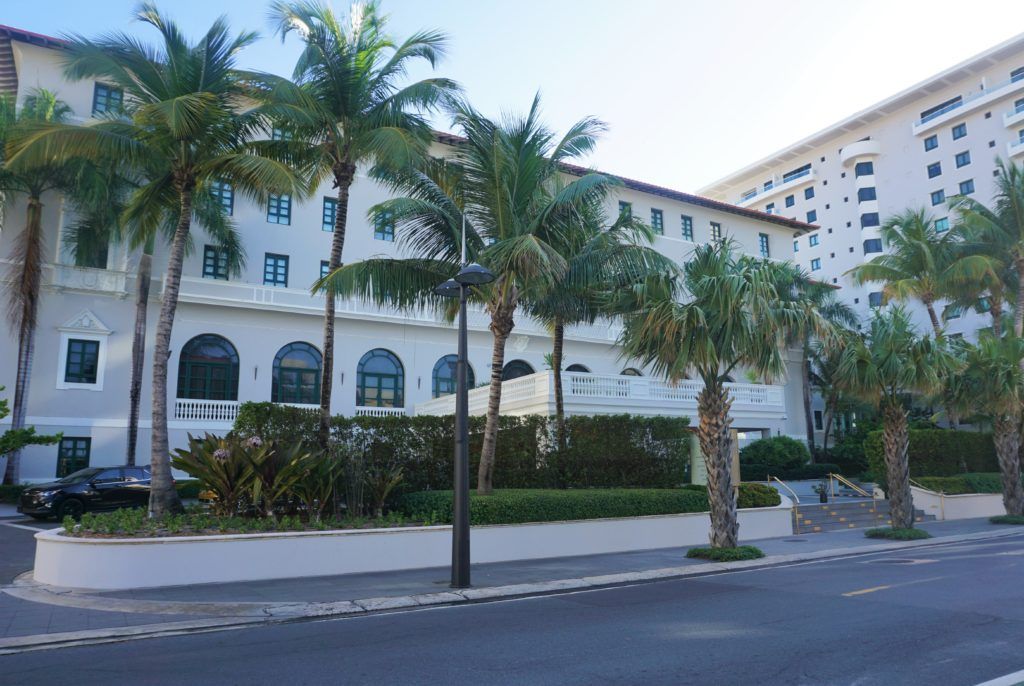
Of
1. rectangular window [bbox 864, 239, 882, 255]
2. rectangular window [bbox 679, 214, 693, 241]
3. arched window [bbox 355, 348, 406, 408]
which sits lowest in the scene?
arched window [bbox 355, 348, 406, 408]

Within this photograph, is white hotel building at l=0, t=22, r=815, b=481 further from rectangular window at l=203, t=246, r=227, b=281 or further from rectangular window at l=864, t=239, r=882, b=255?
rectangular window at l=864, t=239, r=882, b=255

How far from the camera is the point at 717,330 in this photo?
1495 cm

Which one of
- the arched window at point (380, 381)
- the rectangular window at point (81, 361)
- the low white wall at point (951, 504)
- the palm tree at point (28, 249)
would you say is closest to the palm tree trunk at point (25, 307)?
the palm tree at point (28, 249)

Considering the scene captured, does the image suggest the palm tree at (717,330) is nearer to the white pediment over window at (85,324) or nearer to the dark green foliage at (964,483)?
the dark green foliage at (964,483)

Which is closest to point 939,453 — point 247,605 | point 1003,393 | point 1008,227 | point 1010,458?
point 1010,458

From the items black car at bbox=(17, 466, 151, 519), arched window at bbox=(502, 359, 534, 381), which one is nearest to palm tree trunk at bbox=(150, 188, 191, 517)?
black car at bbox=(17, 466, 151, 519)

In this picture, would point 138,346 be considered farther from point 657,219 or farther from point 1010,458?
point 1010,458

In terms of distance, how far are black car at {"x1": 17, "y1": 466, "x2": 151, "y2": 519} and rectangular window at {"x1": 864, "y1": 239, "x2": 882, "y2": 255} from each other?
196ft

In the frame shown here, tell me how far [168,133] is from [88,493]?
10908 mm

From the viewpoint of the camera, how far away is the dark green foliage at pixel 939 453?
2930 cm

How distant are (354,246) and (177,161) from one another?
19.1m

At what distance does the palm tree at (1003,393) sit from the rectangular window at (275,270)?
2740 centimetres

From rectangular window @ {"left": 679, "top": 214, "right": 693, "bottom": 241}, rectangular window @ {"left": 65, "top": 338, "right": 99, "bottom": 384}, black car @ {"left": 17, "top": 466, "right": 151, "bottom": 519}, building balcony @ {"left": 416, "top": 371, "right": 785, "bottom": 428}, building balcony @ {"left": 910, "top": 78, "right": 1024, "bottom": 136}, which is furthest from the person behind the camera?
building balcony @ {"left": 910, "top": 78, "right": 1024, "bottom": 136}

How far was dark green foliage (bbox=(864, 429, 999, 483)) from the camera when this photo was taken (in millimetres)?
29297
